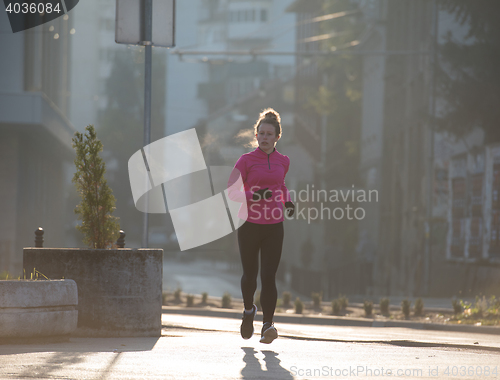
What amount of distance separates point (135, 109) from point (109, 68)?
499cm

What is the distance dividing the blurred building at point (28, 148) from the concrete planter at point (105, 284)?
1237cm

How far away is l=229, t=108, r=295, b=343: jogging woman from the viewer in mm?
5758

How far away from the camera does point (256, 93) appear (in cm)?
4181

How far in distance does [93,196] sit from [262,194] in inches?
75.0

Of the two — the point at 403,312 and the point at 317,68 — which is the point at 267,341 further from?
the point at 317,68

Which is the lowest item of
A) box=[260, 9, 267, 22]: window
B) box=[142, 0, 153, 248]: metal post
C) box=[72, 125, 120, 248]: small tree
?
box=[72, 125, 120, 248]: small tree

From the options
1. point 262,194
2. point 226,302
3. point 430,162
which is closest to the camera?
point 262,194

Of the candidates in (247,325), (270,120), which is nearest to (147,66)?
(270,120)

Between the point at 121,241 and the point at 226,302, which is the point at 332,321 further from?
the point at 121,241

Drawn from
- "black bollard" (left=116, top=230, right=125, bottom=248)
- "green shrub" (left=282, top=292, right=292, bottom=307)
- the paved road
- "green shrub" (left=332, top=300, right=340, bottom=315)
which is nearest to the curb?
"green shrub" (left=332, top=300, right=340, bottom=315)

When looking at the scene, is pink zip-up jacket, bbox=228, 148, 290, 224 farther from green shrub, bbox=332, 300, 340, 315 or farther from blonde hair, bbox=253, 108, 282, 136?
green shrub, bbox=332, 300, 340, 315

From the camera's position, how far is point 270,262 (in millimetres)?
5801

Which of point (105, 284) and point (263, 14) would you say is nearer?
point (105, 284)

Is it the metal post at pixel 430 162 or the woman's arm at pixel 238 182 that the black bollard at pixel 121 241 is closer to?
the woman's arm at pixel 238 182
